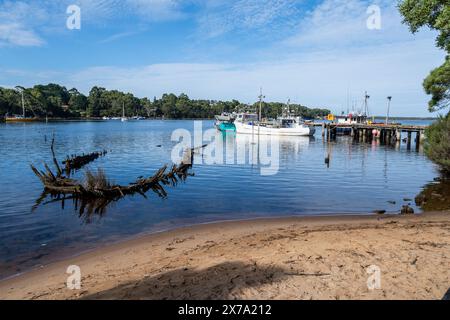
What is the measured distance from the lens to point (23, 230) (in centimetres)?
1458

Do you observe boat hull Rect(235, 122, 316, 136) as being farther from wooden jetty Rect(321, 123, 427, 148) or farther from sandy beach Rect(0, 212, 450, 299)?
sandy beach Rect(0, 212, 450, 299)

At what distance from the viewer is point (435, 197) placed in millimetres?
21188

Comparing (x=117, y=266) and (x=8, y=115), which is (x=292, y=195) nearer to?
(x=117, y=266)

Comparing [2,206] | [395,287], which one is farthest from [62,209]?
[395,287]

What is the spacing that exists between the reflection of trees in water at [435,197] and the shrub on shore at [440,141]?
5.71 ft

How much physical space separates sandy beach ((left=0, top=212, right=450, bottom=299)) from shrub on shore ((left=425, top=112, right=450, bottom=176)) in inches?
535

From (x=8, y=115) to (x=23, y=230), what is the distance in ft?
567

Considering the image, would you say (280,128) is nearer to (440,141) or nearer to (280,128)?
(280,128)

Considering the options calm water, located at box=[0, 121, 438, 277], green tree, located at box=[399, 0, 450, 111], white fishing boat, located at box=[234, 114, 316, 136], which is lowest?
calm water, located at box=[0, 121, 438, 277]

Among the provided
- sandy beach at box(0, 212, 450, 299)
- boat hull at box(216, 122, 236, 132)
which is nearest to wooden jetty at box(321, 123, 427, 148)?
boat hull at box(216, 122, 236, 132)

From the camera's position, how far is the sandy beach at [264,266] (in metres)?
7.11

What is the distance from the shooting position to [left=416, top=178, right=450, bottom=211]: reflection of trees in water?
18742 mm

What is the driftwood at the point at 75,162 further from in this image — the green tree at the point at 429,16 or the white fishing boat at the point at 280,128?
the white fishing boat at the point at 280,128

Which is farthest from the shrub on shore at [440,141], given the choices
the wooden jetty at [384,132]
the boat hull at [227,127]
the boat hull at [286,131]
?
the boat hull at [227,127]
